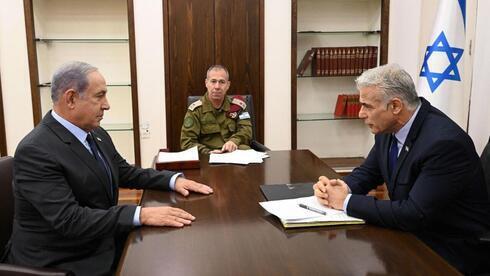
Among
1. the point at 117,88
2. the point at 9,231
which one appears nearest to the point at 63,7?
the point at 117,88

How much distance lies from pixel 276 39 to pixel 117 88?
1.61m

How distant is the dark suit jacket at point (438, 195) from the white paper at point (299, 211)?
62 mm

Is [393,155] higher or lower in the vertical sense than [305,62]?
lower

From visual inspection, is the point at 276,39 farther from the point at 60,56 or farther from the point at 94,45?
the point at 60,56

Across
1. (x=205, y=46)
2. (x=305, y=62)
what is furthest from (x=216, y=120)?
(x=305, y=62)

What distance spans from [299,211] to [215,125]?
1907 millimetres

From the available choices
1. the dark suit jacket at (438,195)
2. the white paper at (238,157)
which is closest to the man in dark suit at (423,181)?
the dark suit jacket at (438,195)

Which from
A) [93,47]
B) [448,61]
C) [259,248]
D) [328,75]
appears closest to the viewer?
[259,248]

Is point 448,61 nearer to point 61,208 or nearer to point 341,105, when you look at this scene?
point 341,105

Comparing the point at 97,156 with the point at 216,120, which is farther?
the point at 216,120

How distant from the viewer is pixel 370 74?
165 centimetres

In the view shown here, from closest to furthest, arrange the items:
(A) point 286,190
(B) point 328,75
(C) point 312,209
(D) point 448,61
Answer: (C) point 312,209
(A) point 286,190
(D) point 448,61
(B) point 328,75

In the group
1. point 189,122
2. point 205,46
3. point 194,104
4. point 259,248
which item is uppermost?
point 205,46

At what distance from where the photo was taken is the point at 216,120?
337 centimetres
